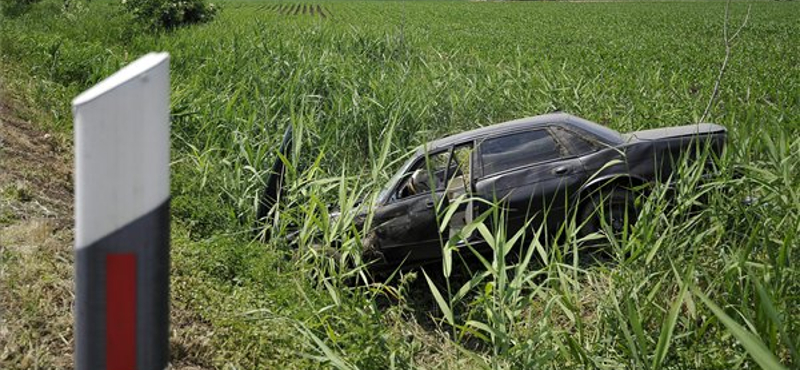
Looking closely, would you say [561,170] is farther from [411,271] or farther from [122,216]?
[122,216]

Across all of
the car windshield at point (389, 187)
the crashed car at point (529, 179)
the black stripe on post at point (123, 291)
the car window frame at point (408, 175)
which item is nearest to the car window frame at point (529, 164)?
the crashed car at point (529, 179)

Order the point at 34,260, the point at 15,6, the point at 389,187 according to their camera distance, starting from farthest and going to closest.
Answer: the point at 15,6 < the point at 389,187 < the point at 34,260

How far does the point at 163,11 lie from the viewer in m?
21.9

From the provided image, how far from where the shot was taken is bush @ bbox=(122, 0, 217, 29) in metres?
21.8

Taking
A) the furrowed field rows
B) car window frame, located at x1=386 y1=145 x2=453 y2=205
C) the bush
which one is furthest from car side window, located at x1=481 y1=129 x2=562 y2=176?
the furrowed field rows

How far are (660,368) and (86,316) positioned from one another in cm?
269

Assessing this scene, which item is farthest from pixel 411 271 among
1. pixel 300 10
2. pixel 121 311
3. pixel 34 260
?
pixel 300 10

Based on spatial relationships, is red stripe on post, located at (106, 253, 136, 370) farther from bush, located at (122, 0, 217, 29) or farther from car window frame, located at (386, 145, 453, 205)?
bush, located at (122, 0, 217, 29)

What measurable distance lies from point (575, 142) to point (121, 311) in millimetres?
5660

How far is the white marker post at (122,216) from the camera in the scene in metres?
0.97

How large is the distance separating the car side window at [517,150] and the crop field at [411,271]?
631 mm

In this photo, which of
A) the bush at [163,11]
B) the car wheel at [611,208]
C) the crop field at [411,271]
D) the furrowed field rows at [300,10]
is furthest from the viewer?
the furrowed field rows at [300,10]

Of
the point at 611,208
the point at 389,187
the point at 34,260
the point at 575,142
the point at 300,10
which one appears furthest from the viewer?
the point at 300,10

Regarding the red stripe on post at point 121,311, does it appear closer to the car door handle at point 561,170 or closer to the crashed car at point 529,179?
the crashed car at point 529,179
